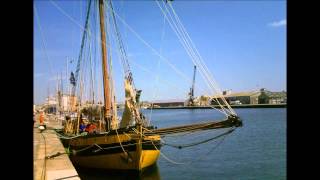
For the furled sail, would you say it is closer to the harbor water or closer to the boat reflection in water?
the harbor water

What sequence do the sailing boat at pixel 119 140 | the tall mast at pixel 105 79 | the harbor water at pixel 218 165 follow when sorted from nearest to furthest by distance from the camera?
the sailing boat at pixel 119 140 < the harbor water at pixel 218 165 < the tall mast at pixel 105 79

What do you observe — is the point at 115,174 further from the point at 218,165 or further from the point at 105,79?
the point at 218,165

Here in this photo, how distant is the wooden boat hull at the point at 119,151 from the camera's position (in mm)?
17141

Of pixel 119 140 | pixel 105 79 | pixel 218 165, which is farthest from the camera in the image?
pixel 218 165

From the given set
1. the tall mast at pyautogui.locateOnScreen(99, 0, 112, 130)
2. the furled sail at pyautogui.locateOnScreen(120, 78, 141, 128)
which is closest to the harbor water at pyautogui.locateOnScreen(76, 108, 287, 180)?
the furled sail at pyautogui.locateOnScreen(120, 78, 141, 128)

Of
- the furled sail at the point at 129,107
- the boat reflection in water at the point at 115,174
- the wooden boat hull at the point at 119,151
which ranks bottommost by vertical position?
the boat reflection in water at the point at 115,174

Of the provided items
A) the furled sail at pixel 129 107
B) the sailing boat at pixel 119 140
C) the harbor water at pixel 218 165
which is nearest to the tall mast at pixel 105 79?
the sailing boat at pixel 119 140

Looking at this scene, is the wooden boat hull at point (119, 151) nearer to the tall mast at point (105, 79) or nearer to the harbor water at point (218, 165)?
the harbor water at point (218, 165)

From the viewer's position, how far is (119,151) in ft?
57.4

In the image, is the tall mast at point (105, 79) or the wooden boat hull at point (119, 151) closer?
the wooden boat hull at point (119, 151)

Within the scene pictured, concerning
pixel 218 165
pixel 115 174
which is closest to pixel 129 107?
pixel 115 174

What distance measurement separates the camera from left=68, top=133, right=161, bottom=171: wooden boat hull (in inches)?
675
